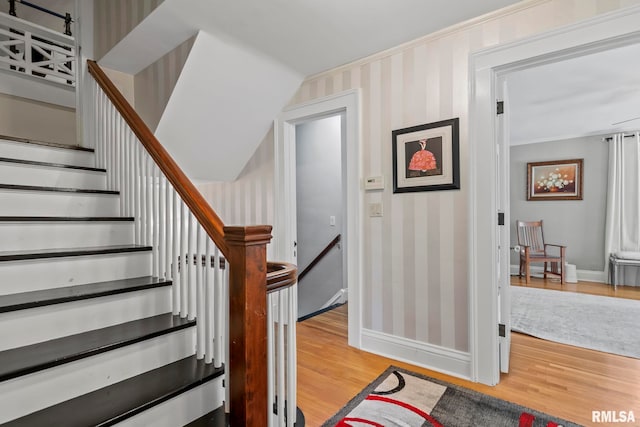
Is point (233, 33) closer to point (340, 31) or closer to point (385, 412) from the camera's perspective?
point (340, 31)

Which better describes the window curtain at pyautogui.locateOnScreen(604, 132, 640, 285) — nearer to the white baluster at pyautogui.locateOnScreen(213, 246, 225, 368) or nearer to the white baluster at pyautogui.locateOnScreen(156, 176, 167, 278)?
the white baluster at pyautogui.locateOnScreen(213, 246, 225, 368)

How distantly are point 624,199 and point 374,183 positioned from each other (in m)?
4.89

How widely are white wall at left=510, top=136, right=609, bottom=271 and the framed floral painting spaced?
0.27ft

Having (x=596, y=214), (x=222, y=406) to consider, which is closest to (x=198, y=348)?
(x=222, y=406)

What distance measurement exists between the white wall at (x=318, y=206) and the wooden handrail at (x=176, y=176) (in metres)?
2.36

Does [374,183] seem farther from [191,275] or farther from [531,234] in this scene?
[531,234]

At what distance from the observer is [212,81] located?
2621 mm

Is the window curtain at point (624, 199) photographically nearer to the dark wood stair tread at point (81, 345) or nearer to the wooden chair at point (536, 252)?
the wooden chair at point (536, 252)

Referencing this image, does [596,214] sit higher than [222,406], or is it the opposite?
[596,214]

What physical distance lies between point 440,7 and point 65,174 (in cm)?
273

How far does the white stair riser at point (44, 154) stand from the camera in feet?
6.86

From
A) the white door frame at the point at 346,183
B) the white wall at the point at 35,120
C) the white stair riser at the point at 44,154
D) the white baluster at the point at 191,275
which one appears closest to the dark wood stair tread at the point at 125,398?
the white baluster at the point at 191,275

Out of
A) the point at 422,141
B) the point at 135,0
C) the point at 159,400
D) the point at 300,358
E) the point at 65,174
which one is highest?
the point at 135,0

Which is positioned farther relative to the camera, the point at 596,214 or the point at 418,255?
the point at 596,214
